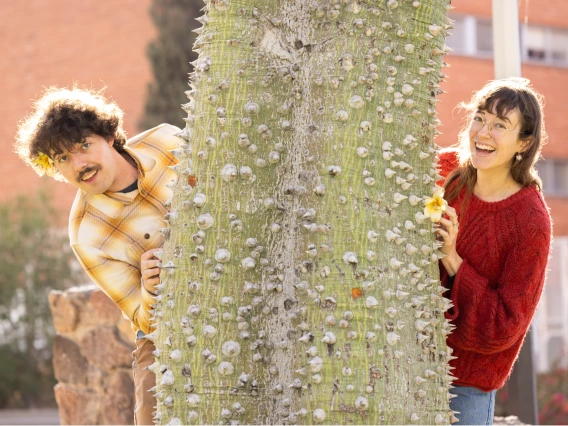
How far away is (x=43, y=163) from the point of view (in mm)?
3539

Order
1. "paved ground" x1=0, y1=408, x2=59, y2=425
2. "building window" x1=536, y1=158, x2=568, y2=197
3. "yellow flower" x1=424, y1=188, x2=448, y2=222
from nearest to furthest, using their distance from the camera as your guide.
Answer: "yellow flower" x1=424, y1=188, x2=448, y2=222
"paved ground" x1=0, y1=408, x2=59, y2=425
"building window" x1=536, y1=158, x2=568, y2=197

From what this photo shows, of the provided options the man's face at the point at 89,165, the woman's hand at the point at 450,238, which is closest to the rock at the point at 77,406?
the man's face at the point at 89,165

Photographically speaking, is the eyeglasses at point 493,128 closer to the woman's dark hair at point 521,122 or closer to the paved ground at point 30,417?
the woman's dark hair at point 521,122

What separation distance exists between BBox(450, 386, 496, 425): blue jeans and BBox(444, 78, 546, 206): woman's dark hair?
30.3 inches

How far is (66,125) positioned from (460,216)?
63.9 inches

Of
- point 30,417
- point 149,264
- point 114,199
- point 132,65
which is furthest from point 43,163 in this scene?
point 132,65

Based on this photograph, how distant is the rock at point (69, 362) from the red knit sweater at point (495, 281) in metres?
3.76

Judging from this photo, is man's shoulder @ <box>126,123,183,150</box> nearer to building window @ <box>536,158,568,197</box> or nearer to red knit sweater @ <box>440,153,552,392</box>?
red knit sweater @ <box>440,153,552,392</box>

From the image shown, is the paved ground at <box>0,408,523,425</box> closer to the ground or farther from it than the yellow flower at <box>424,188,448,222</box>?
closer to the ground

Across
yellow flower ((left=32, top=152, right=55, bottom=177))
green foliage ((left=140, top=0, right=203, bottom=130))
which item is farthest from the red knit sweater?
green foliage ((left=140, top=0, right=203, bottom=130))

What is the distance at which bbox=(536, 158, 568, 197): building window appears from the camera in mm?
17531

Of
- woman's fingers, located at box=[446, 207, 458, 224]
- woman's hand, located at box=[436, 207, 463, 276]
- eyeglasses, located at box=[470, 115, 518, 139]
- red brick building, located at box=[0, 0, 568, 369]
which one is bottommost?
woman's hand, located at box=[436, 207, 463, 276]

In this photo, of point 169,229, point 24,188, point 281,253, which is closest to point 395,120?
point 281,253

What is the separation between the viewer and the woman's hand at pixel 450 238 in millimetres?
2828
